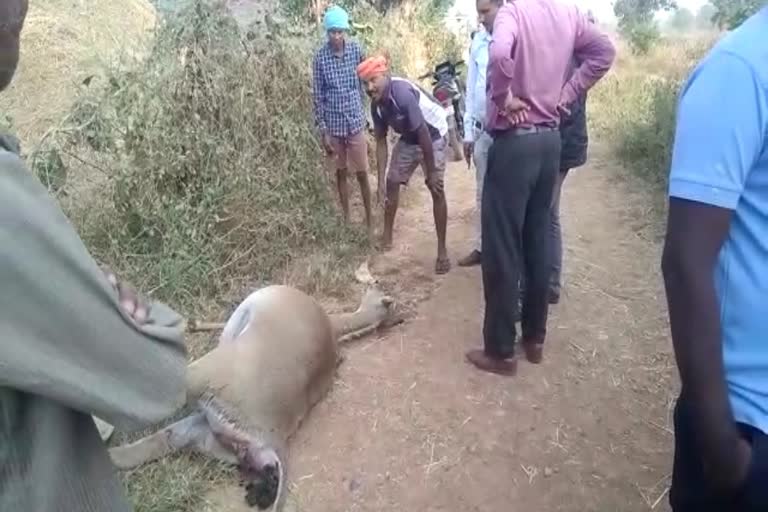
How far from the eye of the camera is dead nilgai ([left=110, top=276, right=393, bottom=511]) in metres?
3.77

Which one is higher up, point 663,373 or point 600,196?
point 663,373

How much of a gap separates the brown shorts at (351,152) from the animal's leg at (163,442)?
10.3 feet

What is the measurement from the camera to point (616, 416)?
4.30 m

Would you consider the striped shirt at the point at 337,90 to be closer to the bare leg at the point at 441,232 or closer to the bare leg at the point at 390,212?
the bare leg at the point at 390,212

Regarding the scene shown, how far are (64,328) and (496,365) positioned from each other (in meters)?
3.64

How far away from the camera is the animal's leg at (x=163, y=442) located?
12.2 ft

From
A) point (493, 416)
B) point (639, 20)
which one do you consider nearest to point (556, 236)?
point (493, 416)

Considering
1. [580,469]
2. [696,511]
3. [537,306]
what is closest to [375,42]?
[537,306]

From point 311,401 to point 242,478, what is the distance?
62 cm

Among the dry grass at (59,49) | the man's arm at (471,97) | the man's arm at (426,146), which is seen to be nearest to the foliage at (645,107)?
the man's arm at (471,97)

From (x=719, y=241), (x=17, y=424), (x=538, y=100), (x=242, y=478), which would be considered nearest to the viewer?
(x=17, y=424)

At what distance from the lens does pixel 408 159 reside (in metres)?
6.15

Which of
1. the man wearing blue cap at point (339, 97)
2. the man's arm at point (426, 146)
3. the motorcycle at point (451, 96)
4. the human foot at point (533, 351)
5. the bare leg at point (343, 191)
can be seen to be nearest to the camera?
the human foot at point (533, 351)

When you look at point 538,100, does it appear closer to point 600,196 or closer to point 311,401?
point 311,401
